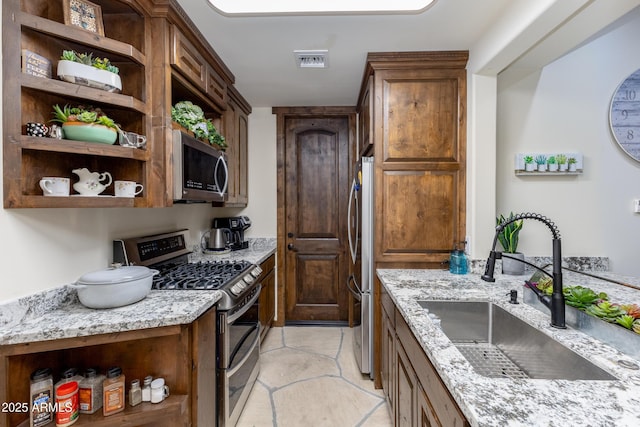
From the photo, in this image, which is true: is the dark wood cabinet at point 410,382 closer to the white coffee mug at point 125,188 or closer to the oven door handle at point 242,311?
the oven door handle at point 242,311

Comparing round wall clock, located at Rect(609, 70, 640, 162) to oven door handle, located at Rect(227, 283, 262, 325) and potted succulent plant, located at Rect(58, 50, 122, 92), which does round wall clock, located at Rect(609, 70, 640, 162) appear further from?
potted succulent plant, located at Rect(58, 50, 122, 92)

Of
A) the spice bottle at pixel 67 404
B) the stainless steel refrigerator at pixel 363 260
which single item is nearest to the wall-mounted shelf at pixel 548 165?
the stainless steel refrigerator at pixel 363 260

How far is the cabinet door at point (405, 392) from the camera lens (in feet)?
3.79

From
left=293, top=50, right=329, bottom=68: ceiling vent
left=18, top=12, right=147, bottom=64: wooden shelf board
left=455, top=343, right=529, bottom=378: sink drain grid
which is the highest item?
left=293, top=50, right=329, bottom=68: ceiling vent

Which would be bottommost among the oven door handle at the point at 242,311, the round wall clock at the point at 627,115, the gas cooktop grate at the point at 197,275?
the oven door handle at the point at 242,311

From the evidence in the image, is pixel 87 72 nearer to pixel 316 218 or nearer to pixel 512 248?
pixel 316 218

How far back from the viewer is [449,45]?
1891mm

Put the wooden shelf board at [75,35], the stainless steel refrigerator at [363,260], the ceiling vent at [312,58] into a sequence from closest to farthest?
the wooden shelf board at [75,35] → the ceiling vent at [312,58] → the stainless steel refrigerator at [363,260]

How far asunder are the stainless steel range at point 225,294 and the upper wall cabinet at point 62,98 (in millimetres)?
472

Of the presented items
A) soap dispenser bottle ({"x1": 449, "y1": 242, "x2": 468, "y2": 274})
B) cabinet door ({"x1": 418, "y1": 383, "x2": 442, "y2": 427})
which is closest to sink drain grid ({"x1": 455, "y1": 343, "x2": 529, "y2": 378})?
cabinet door ({"x1": 418, "y1": 383, "x2": 442, "y2": 427})

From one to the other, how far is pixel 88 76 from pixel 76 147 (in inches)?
12.7

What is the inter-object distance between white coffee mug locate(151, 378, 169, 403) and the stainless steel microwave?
2.93ft

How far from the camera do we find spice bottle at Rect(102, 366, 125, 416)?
1130 millimetres

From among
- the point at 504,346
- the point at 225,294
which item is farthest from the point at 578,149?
the point at 225,294
